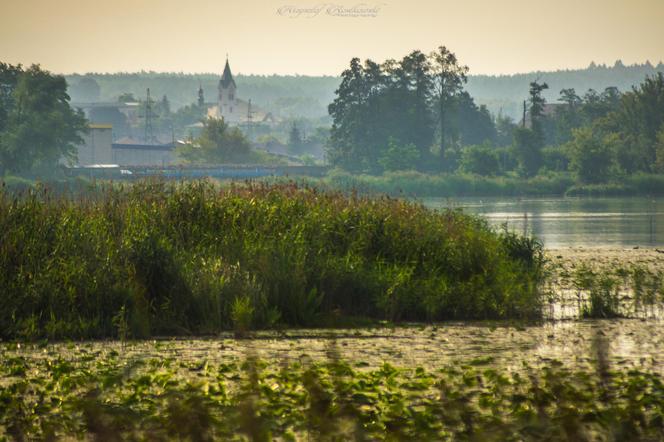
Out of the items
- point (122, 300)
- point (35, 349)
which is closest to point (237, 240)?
point (122, 300)

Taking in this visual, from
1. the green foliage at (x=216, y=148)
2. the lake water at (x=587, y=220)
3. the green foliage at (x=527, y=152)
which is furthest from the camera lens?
the green foliage at (x=216, y=148)

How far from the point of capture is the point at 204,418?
10.6 meters

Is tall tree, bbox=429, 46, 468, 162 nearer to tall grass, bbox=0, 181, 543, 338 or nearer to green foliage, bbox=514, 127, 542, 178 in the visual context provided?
green foliage, bbox=514, 127, 542, 178

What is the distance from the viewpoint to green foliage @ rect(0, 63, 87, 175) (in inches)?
4053

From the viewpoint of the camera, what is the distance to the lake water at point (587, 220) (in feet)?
157

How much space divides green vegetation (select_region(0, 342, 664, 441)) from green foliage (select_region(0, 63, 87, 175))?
9057cm

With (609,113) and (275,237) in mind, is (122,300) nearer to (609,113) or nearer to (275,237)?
(275,237)

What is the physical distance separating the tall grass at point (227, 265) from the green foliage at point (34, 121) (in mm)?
80948

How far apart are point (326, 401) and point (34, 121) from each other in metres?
97.3

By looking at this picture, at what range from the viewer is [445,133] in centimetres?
14062

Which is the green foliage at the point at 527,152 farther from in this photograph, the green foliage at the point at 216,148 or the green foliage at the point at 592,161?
the green foliage at the point at 216,148

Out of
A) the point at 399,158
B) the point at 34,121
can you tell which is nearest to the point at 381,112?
the point at 399,158

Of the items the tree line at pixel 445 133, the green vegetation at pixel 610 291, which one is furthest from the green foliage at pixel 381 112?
the green vegetation at pixel 610 291

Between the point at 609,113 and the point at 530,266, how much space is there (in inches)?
4544
